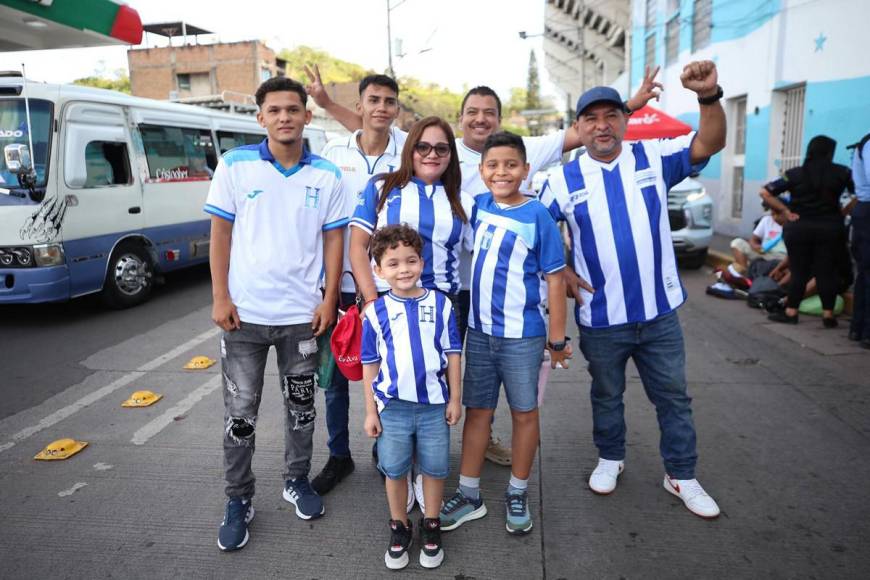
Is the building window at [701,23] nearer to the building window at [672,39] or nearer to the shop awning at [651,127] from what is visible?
the building window at [672,39]

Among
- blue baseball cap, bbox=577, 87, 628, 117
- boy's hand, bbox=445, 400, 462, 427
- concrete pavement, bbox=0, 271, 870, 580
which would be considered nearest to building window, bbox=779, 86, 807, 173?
concrete pavement, bbox=0, 271, 870, 580

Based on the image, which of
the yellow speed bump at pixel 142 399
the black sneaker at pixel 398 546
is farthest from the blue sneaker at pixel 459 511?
the yellow speed bump at pixel 142 399

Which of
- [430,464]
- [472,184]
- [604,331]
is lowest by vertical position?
[430,464]

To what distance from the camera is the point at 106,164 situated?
24.7ft

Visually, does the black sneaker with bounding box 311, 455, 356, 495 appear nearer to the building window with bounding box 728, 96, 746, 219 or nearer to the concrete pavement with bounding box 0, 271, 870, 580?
the concrete pavement with bounding box 0, 271, 870, 580

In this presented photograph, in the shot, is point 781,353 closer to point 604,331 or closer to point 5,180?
point 604,331

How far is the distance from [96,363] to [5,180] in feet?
8.54

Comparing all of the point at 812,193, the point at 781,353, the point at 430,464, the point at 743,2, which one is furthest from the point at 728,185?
the point at 430,464

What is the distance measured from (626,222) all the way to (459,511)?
62.8 inches

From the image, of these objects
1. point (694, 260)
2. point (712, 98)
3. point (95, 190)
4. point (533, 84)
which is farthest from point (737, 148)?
point (533, 84)

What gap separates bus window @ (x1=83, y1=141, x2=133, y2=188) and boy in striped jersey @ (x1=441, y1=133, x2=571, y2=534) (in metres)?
6.14

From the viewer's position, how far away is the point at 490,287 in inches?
110

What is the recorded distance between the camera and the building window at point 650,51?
1814 centimetres

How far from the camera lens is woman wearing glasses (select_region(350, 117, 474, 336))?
2814 millimetres
